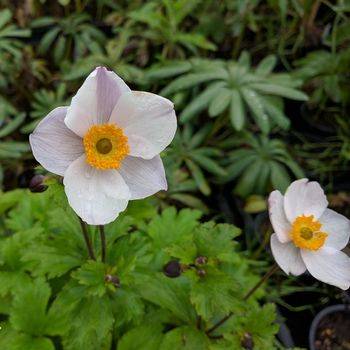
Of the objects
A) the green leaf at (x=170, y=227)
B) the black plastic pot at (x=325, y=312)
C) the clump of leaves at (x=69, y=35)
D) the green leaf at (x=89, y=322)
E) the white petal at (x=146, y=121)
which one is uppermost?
A: the white petal at (x=146, y=121)

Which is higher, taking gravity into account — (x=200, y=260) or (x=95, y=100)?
(x=95, y=100)

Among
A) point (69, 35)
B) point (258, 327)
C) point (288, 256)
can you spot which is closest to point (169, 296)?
point (258, 327)

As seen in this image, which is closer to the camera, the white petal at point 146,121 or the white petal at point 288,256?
the white petal at point 146,121

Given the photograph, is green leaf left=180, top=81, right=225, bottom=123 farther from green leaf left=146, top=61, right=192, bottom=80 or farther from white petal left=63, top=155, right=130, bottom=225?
white petal left=63, top=155, right=130, bottom=225

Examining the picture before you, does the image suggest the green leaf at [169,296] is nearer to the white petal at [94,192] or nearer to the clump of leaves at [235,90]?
the white petal at [94,192]

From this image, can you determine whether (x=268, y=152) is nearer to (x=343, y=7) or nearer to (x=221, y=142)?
(x=221, y=142)

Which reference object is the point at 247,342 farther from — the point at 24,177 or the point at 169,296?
the point at 24,177

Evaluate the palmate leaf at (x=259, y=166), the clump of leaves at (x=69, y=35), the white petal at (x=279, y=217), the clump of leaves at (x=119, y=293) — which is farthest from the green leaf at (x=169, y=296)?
the clump of leaves at (x=69, y=35)
